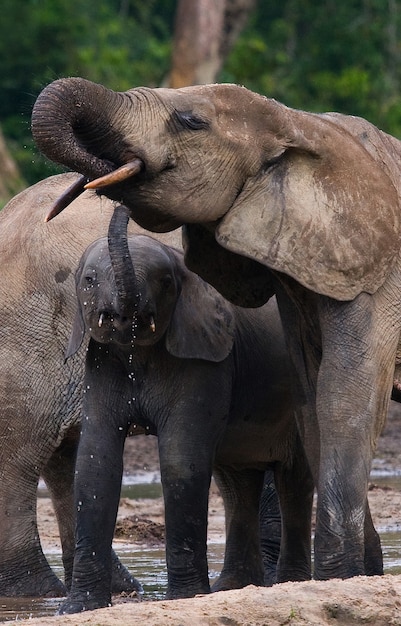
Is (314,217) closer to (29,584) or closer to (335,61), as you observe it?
(29,584)

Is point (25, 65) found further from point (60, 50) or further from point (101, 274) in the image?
point (101, 274)

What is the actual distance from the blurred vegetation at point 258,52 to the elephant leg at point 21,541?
14.1 m

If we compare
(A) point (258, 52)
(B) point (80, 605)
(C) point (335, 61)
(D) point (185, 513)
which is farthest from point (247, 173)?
(A) point (258, 52)

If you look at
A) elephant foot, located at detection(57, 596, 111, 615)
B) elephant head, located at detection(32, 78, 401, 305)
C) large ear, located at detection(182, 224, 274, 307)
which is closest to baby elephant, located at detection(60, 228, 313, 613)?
elephant foot, located at detection(57, 596, 111, 615)

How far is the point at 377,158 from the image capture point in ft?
20.1

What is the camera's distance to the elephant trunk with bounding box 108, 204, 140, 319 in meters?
5.83

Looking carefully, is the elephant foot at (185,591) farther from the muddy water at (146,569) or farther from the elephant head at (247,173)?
the elephant head at (247,173)

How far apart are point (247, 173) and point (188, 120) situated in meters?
0.34

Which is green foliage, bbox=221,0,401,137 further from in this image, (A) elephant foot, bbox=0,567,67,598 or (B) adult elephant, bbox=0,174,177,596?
(A) elephant foot, bbox=0,567,67,598

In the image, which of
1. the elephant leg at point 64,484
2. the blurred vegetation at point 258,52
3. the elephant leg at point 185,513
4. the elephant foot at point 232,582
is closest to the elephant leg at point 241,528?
the elephant foot at point 232,582

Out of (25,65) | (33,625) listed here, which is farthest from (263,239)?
(25,65)

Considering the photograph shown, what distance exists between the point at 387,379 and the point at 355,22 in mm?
19411

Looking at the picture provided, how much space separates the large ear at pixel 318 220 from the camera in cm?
582

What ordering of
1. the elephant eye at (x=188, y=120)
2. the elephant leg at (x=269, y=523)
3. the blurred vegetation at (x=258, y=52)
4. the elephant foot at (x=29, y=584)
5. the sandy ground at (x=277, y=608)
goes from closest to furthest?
the sandy ground at (x=277, y=608)
the elephant eye at (x=188, y=120)
the elephant foot at (x=29, y=584)
the elephant leg at (x=269, y=523)
the blurred vegetation at (x=258, y=52)
